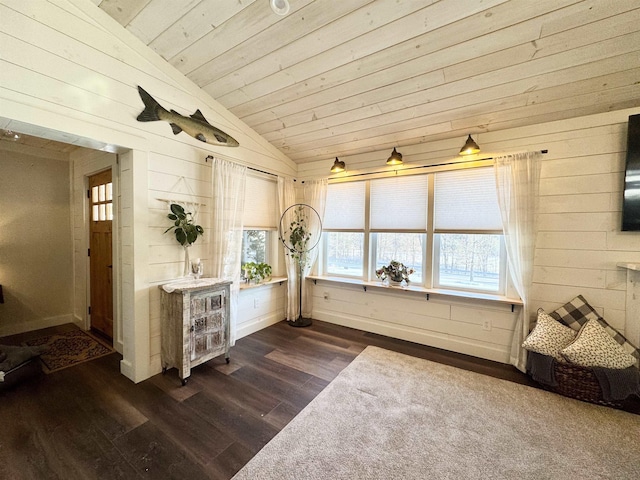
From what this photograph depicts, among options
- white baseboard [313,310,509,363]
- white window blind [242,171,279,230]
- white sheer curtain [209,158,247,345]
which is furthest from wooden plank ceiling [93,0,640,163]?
white baseboard [313,310,509,363]

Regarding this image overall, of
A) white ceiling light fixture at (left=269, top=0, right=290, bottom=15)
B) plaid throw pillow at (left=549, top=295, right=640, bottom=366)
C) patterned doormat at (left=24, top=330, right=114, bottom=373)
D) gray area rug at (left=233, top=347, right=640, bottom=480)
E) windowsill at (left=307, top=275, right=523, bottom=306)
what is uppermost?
white ceiling light fixture at (left=269, top=0, right=290, bottom=15)

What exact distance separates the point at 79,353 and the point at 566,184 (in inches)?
214

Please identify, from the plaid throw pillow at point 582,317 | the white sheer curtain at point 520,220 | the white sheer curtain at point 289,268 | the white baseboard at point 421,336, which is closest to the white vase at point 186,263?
the white sheer curtain at point 289,268

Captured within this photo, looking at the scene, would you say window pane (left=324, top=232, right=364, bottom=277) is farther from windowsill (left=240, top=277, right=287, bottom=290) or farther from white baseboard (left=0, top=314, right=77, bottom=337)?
white baseboard (left=0, top=314, right=77, bottom=337)

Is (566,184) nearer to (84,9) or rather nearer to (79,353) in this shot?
(84,9)

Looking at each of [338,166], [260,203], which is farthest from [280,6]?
[260,203]

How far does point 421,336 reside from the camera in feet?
10.6

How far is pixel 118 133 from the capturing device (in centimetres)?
218

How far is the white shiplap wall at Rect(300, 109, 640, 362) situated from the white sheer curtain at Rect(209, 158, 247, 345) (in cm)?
235

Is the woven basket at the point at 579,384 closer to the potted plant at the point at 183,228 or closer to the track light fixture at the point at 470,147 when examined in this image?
the track light fixture at the point at 470,147

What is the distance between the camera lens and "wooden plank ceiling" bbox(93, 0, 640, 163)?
5.64 ft

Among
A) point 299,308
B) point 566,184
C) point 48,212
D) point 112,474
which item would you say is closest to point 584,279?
point 566,184

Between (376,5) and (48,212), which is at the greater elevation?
(376,5)

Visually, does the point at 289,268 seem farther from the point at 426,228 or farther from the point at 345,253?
the point at 426,228
